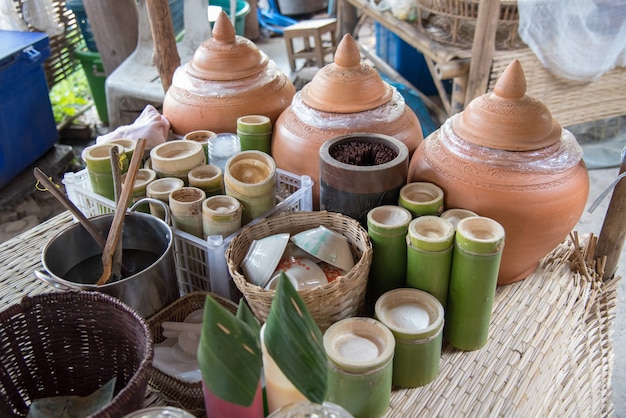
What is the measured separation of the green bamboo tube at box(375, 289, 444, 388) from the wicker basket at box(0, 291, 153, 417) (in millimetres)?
460

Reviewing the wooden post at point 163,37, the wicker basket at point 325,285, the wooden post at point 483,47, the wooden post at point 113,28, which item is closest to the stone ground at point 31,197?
the wooden post at point 113,28

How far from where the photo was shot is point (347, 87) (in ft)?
4.61

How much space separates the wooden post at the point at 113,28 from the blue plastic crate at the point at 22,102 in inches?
19.3

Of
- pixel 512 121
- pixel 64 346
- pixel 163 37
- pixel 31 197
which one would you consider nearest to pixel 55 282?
pixel 64 346

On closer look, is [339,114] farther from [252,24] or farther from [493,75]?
[252,24]

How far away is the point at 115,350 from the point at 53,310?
13cm

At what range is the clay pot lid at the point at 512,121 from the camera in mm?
1192

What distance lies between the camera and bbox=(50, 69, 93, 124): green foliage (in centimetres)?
359

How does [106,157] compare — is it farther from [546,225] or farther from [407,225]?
[546,225]

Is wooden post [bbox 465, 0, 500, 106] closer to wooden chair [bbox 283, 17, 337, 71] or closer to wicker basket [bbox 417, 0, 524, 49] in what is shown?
wicker basket [bbox 417, 0, 524, 49]

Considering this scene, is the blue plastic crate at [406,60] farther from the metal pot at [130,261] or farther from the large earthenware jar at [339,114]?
the metal pot at [130,261]

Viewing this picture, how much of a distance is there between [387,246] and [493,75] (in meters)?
1.85

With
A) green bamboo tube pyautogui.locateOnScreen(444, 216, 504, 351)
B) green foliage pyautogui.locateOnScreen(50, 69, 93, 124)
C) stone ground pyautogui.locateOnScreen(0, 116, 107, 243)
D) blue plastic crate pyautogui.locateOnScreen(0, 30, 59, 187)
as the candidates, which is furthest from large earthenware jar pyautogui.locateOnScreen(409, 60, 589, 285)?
green foliage pyautogui.locateOnScreen(50, 69, 93, 124)

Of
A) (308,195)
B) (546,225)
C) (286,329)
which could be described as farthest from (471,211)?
(286,329)
